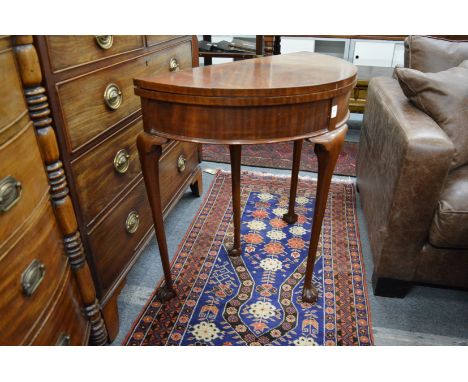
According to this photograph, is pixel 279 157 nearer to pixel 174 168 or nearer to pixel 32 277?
pixel 174 168

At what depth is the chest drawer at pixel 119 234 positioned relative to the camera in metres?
→ 1.17

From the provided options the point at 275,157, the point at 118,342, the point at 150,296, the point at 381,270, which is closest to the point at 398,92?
the point at 381,270

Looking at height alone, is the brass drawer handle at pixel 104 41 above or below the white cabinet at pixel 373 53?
above

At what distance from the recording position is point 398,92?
156cm

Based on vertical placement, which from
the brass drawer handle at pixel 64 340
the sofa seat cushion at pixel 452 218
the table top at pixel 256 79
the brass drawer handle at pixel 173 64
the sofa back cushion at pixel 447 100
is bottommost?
Result: the brass drawer handle at pixel 64 340

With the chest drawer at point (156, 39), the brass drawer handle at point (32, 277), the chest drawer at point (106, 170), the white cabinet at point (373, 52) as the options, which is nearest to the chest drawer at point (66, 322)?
the brass drawer handle at point (32, 277)

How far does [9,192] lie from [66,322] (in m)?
0.41

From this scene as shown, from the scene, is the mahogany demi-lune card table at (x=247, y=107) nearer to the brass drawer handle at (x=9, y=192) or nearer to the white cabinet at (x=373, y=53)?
the brass drawer handle at (x=9, y=192)

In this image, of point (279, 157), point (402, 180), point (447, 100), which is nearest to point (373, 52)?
point (279, 157)

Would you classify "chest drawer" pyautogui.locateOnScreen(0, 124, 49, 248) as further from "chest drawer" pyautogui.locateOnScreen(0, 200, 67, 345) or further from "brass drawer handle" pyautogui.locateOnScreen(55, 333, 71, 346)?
"brass drawer handle" pyautogui.locateOnScreen(55, 333, 71, 346)

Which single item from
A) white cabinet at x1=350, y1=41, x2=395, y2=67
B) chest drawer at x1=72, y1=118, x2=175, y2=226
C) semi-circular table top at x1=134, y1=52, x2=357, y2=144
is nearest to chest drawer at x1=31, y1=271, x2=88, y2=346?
chest drawer at x1=72, y1=118, x2=175, y2=226

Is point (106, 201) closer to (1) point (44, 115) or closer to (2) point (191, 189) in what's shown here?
(1) point (44, 115)

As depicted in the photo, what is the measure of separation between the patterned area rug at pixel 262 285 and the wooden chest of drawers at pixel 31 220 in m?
0.44

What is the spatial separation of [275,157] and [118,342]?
5.68ft
